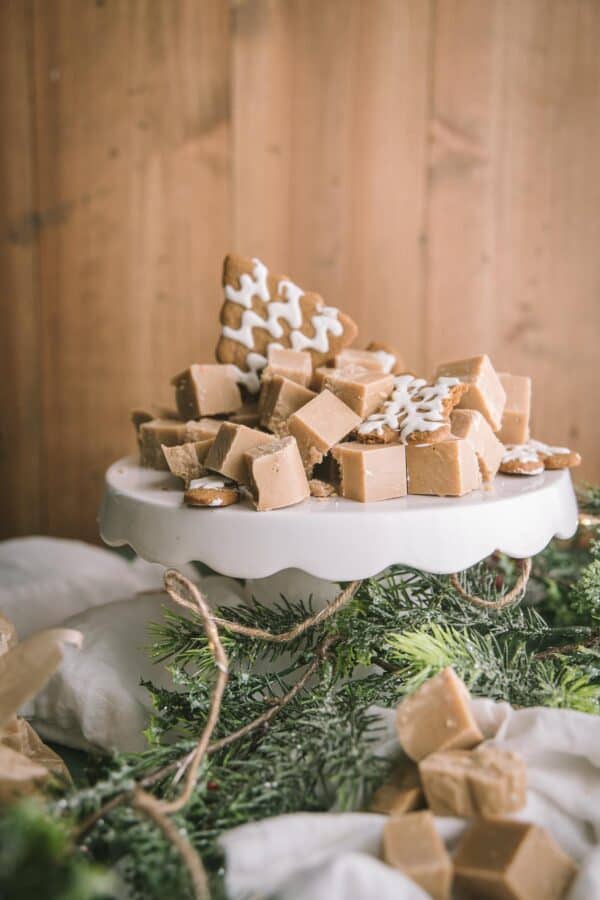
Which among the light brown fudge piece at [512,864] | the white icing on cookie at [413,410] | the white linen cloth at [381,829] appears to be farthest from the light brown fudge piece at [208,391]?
the light brown fudge piece at [512,864]

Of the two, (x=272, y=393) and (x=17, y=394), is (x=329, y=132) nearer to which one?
(x=17, y=394)

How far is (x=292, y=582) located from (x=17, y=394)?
47.5 inches

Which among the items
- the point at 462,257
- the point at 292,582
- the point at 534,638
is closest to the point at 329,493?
the point at 292,582

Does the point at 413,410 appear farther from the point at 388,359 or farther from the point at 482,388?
the point at 388,359

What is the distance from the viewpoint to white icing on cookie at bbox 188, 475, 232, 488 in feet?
2.63

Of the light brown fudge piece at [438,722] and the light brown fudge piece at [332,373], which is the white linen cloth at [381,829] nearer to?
the light brown fudge piece at [438,722]

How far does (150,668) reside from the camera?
0.92m

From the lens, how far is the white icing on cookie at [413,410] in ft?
2.69

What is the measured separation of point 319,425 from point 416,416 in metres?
0.10

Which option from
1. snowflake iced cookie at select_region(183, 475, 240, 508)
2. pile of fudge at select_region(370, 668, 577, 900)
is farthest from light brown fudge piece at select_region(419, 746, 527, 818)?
snowflake iced cookie at select_region(183, 475, 240, 508)

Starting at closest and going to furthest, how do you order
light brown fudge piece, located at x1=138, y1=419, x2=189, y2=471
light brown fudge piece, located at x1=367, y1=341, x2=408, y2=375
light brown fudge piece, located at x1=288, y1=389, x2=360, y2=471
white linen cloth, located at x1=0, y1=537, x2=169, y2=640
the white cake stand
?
1. the white cake stand
2. light brown fudge piece, located at x1=288, y1=389, x2=360, y2=471
3. light brown fudge piece, located at x1=138, y1=419, x2=189, y2=471
4. light brown fudge piece, located at x1=367, y1=341, x2=408, y2=375
5. white linen cloth, located at x1=0, y1=537, x2=169, y2=640

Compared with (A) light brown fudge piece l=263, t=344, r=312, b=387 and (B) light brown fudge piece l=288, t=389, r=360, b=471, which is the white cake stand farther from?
(A) light brown fudge piece l=263, t=344, r=312, b=387

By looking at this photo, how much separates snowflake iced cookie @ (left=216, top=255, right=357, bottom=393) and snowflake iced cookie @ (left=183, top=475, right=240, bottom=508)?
232mm

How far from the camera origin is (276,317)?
105cm
